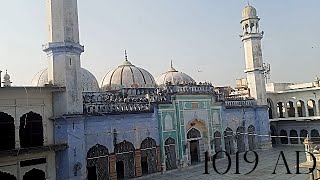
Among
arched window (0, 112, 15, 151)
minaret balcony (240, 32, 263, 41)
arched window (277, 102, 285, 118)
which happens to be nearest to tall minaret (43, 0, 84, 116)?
arched window (0, 112, 15, 151)

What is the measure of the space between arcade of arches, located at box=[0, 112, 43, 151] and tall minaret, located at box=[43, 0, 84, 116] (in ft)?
3.49

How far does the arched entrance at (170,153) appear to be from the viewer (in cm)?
1950

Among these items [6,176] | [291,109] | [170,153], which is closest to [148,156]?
[170,153]

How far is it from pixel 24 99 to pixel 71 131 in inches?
97.5

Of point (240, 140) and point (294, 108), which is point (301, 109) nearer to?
point (294, 108)

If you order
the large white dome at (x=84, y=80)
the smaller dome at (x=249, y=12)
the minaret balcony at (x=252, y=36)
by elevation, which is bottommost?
the large white dome at (x=84, y=80)

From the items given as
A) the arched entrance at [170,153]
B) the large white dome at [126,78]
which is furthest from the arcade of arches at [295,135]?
the large white dome at [126,78]

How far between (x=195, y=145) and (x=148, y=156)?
15.6ft

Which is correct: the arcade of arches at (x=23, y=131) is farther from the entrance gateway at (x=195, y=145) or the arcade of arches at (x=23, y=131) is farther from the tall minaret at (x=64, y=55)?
the entrance gateway at (x=195, y=145)

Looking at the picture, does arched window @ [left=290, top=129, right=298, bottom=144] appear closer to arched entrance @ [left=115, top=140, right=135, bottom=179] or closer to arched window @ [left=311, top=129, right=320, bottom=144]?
arched window @ [left=311, top=129, right=320, bottom=144]

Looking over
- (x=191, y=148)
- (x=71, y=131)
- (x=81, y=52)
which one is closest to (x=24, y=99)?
(x=71, y=131)

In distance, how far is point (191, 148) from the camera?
21.9 metres

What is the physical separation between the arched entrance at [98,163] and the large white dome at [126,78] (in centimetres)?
798

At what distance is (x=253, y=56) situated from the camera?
88.3 ft
